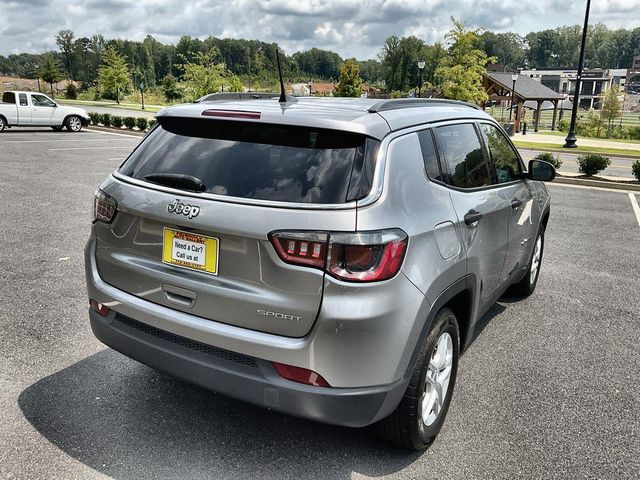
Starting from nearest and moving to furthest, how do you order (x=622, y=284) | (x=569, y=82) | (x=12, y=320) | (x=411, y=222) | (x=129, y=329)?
(x=411, y=222), (x=129, y=329), (x=12, y=320), (x=622, y=284), (x=569, y=82)

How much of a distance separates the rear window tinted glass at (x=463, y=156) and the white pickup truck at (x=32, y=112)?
24.2m

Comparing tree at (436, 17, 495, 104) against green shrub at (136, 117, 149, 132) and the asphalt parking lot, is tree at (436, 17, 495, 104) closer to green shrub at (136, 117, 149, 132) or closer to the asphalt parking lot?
green shrub at (136, 117, 149, 132)

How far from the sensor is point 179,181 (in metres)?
2.68

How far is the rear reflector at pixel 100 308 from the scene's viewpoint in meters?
2.98

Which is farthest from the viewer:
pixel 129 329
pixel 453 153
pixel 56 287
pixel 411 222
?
pixel 56 287

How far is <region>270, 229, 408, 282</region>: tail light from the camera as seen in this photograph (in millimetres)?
2275

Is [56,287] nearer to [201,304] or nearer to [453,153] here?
[201,304]

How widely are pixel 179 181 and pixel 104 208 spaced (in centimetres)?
56

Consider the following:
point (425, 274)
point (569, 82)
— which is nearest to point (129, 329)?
point (425, 274)

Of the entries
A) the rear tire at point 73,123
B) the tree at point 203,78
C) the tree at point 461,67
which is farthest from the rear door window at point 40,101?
the tree at point 461,67

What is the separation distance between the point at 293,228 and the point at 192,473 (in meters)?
1.35

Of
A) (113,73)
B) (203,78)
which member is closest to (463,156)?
(203,78)

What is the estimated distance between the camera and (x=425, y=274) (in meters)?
2.55

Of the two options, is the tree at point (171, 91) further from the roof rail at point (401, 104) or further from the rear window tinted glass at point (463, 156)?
the rear window tinted glass at point (463, 156)
